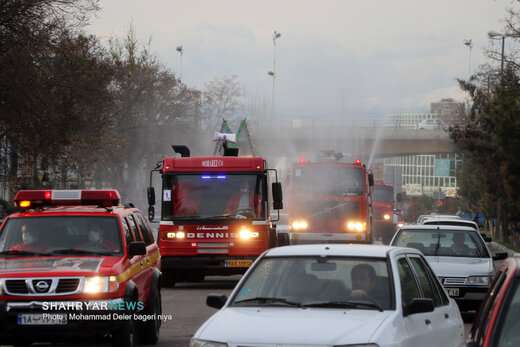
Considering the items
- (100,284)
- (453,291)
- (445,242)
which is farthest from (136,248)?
(445,242)

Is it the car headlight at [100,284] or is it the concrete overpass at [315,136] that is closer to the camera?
the car headlight at [100,284]

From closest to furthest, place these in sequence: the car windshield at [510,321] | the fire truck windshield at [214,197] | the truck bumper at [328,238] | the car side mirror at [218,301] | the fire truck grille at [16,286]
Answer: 1. the car windshield at [510,321]
2. the car side mirror at [218,301]
3. the fire truck grille at [16,286]
4. the fire truck windshield at [214,197]
5. the truck bumper at [328,238]

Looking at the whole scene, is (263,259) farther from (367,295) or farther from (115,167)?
(115,167)

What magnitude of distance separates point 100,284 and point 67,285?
358 mm

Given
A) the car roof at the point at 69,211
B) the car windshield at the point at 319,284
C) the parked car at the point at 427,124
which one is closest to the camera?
the car windshield at the point at 319,284

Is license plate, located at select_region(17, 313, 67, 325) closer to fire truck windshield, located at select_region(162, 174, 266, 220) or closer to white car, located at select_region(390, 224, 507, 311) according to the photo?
white car, located at select_region(390, 224, 507, 311)

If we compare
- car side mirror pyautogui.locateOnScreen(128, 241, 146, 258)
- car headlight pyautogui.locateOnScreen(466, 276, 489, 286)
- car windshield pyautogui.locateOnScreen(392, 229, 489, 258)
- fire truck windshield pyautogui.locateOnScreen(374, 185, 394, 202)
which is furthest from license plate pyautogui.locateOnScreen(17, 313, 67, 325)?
fire truck windshield pyautogui.locateOnScreen(374, 185, 394, 202)

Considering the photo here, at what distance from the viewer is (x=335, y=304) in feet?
30.7

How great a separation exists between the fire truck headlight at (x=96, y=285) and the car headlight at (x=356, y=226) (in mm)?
22731

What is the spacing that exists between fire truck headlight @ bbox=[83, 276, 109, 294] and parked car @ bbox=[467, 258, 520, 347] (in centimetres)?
587

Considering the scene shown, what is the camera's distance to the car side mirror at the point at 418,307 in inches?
365

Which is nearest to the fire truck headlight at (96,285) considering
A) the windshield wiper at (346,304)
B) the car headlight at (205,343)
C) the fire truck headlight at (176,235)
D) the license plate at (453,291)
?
the windshield wiper at (346,304)

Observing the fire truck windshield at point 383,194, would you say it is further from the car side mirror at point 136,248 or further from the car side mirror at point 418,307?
the car side mirror at point 418,307

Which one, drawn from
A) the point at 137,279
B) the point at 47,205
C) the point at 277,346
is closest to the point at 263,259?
the point at 277,346
